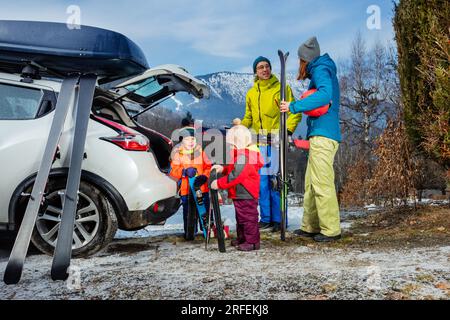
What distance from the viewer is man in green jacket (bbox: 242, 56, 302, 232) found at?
5.08m

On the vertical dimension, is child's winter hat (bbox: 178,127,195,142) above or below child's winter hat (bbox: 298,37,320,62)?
below

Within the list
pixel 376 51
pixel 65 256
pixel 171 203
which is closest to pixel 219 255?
pixel 171 203

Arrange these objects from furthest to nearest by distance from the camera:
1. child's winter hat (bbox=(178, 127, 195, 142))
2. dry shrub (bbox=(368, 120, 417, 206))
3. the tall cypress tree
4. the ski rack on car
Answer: dry shrub (bbox=(368, 120, 417, 206))
child's winter hat (bbox=(178, 127, 195, 142))
the tall cypress tree
the ski rack on car

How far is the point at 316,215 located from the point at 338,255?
0.97 m

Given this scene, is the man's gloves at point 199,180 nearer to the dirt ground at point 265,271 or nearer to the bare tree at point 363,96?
the dirt ground at point 265,271

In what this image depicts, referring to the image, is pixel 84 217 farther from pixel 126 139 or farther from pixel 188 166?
pixel 188 166

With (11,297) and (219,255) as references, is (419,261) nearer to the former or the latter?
(219,255)

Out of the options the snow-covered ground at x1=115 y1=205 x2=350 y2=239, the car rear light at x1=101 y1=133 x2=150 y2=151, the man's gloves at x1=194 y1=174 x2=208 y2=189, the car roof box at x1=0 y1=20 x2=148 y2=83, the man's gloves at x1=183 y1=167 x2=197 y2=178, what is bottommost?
the snow-covered ground at x1=115 y1=205 x2=350 y2=239

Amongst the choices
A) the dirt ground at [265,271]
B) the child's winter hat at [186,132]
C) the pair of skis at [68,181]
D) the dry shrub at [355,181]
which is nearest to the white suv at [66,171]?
the pair of skis at [68,181]

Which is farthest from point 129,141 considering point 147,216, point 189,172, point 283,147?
point 283,147

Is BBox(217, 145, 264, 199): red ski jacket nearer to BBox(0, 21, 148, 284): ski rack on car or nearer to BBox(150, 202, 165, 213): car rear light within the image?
BBox(150, 202, 165, 213): car rear light

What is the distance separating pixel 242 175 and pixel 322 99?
43.6 inches

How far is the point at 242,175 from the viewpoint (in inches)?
155

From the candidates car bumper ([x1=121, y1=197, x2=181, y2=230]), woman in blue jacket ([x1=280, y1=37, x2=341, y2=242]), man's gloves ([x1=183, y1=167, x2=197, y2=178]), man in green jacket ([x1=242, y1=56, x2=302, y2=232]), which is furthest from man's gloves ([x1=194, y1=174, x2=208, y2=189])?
woman in blue jacket ([x1=280, y1=37, x2=341, y2=242])
